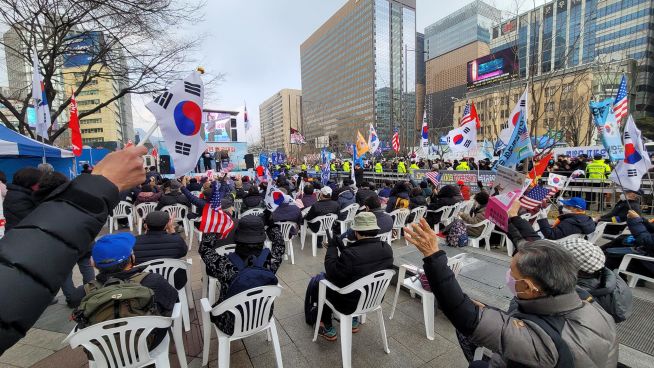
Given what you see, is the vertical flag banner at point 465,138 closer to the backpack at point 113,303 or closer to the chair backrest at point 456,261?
the chair backrest at point 456,261

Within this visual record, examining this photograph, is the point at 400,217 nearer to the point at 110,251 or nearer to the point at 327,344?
the point at 327,344

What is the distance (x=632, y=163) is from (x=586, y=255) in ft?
17.5

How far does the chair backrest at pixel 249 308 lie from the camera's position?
2.58m

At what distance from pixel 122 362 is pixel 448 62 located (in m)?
86.0

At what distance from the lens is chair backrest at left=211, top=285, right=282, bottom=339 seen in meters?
2.58

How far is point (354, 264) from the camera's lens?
306cm

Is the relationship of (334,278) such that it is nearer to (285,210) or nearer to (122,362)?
(122,362)

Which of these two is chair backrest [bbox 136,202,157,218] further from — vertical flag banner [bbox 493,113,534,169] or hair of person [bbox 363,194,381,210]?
vertical flag banner [bbox 493,113,534,169]

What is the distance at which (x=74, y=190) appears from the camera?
2.84 feet

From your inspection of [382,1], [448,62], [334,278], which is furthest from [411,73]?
[334,278]

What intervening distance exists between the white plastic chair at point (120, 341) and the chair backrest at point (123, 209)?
7143mm

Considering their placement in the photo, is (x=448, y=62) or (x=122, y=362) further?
(x=448, y=62)

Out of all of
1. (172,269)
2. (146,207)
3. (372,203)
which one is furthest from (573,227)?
(146,207)

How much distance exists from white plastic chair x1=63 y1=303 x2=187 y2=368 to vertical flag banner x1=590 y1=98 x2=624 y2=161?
7.60 m
